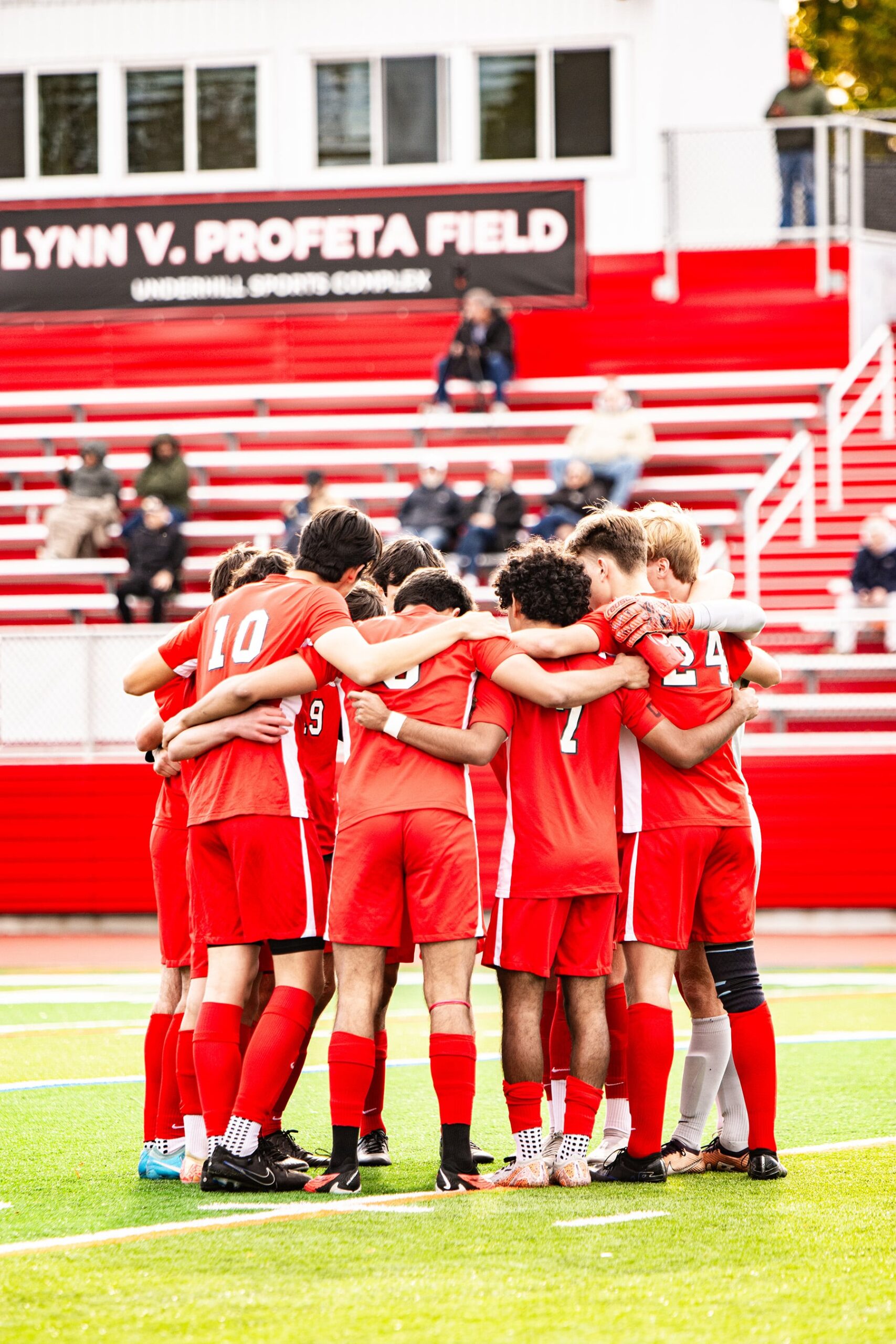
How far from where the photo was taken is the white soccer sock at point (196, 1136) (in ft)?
17.8

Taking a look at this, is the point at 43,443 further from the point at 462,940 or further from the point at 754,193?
the point at 462,940

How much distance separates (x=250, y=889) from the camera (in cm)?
523

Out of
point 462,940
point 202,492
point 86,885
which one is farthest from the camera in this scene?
point 202,492

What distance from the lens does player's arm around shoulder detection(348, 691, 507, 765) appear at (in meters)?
5.16

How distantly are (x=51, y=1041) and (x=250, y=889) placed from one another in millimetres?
3984

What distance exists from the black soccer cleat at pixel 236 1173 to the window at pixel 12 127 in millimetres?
18583

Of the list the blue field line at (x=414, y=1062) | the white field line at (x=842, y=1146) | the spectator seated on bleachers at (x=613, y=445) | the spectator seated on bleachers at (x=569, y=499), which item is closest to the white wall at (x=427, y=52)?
the spectator seated on bleachers at (x=613, y=445)

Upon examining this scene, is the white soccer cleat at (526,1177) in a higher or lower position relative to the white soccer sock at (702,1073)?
lower

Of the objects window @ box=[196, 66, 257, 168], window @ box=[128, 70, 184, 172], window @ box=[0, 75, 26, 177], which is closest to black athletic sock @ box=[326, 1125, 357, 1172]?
window @ box=[196, 66, 257, 168]

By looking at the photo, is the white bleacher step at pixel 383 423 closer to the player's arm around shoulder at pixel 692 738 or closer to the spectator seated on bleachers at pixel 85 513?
the spectator seated on bleachers at pixel 85 513

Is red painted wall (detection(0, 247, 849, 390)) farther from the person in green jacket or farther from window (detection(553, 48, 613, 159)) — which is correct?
the person in green jacket

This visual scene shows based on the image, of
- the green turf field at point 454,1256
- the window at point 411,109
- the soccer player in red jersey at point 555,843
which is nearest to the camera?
the green turf field at point 454,1256

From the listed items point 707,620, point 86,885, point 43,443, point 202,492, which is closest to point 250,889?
point 707,620

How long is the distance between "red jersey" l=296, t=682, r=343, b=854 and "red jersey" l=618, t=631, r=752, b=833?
943 millimetres
